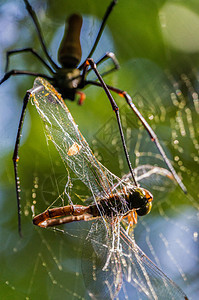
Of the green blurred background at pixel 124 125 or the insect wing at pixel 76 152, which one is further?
the green blurred background at pixel 124 125

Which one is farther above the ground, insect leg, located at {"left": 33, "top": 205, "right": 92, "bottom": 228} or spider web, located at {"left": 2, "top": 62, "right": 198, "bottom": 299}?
insect leg, located at {"left": 33, "top": 205, "right": 92, "bottom": 228}

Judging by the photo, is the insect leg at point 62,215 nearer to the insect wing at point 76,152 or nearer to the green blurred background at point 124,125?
the insect wing at point 76,152

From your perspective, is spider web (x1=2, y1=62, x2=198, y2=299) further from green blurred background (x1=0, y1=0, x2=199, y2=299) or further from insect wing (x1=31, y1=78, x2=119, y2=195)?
insect wing (x1=31, y1=78, x2=119, y2=195)

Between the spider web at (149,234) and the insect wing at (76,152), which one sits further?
the spider web at (149,234)

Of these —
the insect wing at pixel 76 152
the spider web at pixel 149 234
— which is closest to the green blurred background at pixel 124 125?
the spider web at pixel 149 234

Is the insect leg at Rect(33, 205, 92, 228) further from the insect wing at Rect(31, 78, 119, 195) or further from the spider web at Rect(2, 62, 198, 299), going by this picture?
the spider web at Rect(2, 62, 198, 299)

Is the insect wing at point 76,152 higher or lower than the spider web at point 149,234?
higher

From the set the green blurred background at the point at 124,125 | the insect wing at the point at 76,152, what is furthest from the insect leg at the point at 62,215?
the green blurred background at the point at 124,125

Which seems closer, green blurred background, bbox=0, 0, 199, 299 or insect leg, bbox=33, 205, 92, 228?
insect leg, bbox=33, 205, 92, 228

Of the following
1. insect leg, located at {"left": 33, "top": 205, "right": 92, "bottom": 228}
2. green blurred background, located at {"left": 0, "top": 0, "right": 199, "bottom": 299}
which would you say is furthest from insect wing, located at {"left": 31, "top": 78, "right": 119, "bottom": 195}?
green blurred background, located at {"left": 0, "top": 0, "right": 199, "bottom": 299}

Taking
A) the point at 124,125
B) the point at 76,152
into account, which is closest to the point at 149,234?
the point at 124,125

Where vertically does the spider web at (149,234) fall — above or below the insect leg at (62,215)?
below
